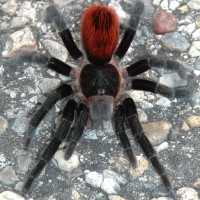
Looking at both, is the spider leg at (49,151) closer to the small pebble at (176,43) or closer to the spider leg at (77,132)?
the spider leg at (77,132)

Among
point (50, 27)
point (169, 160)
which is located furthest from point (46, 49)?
point (169, 160)

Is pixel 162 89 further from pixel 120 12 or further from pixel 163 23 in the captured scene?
pixel 120 12

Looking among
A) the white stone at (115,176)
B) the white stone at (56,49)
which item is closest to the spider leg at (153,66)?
the white stone at (56,49)

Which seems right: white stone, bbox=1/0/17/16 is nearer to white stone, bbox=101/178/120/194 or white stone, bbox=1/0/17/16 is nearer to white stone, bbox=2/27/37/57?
white stone, bbox=2/27/37/57

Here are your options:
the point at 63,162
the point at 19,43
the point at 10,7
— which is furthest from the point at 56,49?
the point at 63,162

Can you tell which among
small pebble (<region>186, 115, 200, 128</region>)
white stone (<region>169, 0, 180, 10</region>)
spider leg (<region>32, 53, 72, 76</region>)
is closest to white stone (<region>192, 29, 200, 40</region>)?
A: white stone (<region>169, 0, 180, 10</region>)

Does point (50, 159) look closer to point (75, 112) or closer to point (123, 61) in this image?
point (75, 112)
